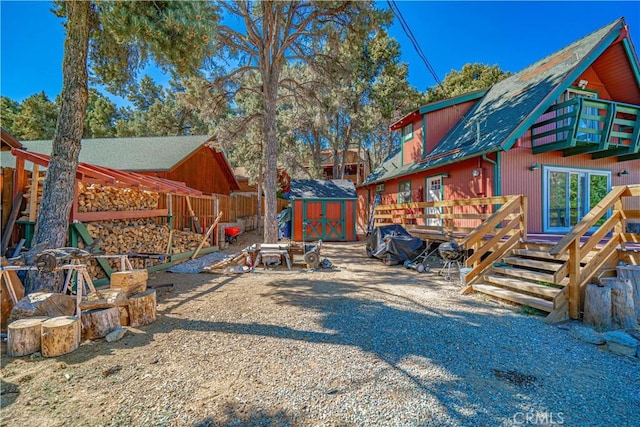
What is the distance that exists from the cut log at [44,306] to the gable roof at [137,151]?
31.0 feet

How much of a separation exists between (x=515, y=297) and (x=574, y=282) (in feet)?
2.76

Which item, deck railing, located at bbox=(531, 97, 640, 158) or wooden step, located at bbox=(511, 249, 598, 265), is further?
deck railing, located at bbox=(531, 97, 640, 158)

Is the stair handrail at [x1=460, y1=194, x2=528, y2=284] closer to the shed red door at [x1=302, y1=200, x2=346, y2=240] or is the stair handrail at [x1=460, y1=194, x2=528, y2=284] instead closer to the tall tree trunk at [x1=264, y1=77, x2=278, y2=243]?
the tall tree trunk at [x1=264, y1=77, x2=278, y2=243]

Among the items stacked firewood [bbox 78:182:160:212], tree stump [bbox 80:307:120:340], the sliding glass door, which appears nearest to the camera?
tree stump [bbox 80:307:120:340]

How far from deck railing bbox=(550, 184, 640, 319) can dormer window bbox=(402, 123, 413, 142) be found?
8704 millimetres

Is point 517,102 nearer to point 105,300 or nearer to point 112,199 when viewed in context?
point 105,300

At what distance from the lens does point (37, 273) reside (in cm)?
449

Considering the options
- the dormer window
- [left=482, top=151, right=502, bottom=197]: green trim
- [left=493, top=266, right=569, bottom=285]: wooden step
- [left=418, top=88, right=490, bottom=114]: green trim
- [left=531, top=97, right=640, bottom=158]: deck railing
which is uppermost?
[left=418, top=88, right=490, bottom=114]: green trim

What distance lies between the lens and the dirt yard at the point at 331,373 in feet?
7.59

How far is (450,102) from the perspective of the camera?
1190 centimetres

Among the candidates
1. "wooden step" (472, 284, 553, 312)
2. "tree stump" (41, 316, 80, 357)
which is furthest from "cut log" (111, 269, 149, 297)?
"wooden step" (472, 284, 553, 312)

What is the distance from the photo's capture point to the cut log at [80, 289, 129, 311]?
12.4ft

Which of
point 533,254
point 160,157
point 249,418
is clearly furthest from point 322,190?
point 249,418

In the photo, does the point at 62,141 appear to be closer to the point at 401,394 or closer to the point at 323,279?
the point at 323,279
